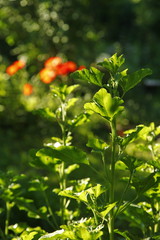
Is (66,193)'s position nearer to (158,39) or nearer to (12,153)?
(12,153)

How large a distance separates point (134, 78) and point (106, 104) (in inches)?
4.1

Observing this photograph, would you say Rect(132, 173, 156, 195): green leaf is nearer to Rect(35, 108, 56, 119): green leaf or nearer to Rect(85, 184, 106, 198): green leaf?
Rect(85, 184, 106, 198): green leaf

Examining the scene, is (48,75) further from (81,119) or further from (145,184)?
(145,184)

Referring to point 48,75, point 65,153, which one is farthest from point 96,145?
point 48,75

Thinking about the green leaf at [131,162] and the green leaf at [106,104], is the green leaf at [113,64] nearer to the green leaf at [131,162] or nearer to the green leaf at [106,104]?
the green leaf at [106,104]

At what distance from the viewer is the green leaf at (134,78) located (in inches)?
36.1

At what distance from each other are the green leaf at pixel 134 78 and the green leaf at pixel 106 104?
73 millimetres

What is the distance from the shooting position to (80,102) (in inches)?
190

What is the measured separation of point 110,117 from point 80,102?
12.9 ft

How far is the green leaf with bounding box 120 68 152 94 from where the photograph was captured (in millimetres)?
917

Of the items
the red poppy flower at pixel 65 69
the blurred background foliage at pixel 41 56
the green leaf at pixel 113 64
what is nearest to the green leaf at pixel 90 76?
the green leaf at pixel 113 64

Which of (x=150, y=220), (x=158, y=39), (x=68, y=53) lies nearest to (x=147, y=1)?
(x=158, y=39)

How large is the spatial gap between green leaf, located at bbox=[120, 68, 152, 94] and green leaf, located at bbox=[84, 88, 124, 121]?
0.07 meters

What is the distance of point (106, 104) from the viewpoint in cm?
87
